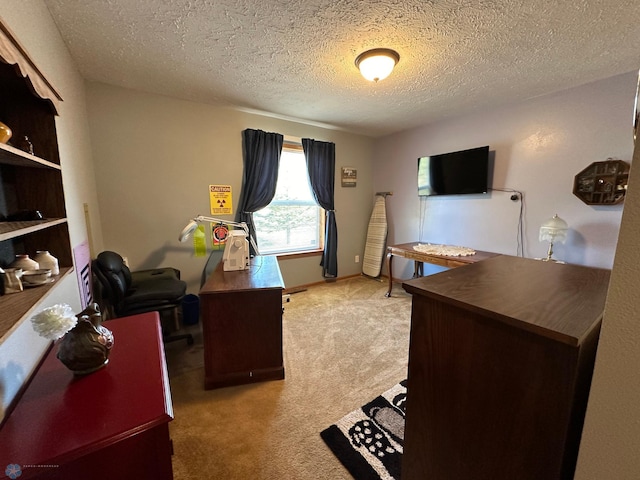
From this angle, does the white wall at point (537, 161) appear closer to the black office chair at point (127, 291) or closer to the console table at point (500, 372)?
the console table at point (500, 372)

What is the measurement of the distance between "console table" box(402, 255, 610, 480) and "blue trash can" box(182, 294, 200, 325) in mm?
2452

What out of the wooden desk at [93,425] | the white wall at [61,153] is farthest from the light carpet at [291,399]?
the white wall at [61,153]

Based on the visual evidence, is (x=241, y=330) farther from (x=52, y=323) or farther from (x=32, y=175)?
(x=32, y=175)

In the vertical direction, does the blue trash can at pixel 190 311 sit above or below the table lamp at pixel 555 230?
below

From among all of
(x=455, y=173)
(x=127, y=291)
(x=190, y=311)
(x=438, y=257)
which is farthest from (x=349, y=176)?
(x=127, y=291)

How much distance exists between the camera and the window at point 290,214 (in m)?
3.54

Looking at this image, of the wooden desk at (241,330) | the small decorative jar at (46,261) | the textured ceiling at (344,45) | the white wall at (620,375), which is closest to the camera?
the white wall at (620,375)

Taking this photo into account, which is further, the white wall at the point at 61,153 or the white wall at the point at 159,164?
the white wall at the point at 159,164

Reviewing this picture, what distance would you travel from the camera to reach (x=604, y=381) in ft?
1.63

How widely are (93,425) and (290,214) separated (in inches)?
124

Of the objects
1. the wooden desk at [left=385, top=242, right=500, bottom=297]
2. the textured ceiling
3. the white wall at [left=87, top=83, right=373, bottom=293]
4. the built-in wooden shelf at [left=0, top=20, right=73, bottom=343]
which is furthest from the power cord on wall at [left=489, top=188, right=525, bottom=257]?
the built-in wooden shelf at [left=0, top=20, right=73, bottom=343]

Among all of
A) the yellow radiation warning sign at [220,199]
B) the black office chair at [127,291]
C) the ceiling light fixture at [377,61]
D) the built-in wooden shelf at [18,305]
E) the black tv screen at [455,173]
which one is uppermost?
the ceiling light fixture at [377,61]

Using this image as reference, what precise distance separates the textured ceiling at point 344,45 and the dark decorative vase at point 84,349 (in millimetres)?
1731

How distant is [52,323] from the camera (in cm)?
81
